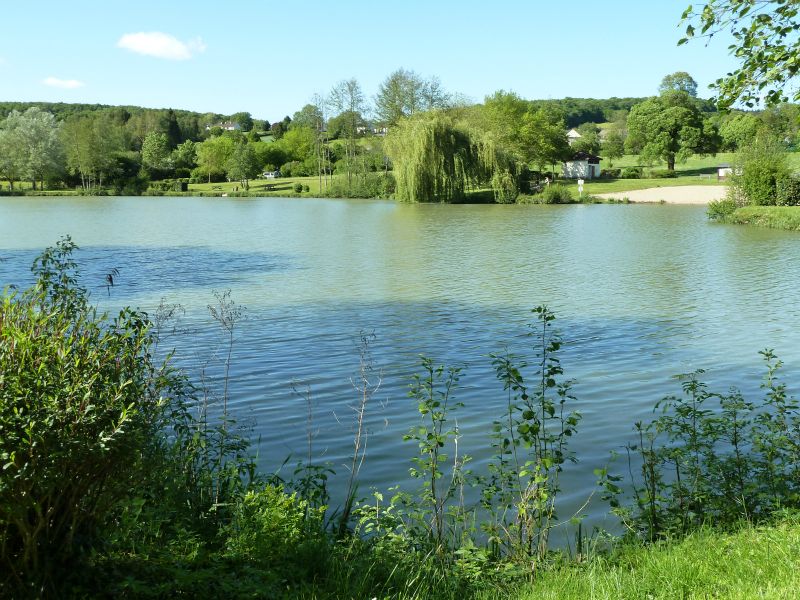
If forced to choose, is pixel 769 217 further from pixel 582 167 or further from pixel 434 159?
pixel 582 167

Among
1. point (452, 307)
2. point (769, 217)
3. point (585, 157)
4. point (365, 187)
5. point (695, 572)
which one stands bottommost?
point (452, 307)

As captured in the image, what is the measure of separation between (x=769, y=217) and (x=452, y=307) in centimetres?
2563

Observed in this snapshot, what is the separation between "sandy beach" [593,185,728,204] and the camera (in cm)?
5622

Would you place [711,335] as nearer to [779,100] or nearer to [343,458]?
[779,100]

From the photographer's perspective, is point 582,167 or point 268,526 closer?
point 268,526

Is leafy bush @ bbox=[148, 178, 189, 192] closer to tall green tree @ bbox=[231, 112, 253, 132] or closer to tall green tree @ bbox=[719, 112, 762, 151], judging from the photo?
tall green tree @ bbox=[719, 112, 762, 151]

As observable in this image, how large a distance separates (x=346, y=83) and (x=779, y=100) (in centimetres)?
7624

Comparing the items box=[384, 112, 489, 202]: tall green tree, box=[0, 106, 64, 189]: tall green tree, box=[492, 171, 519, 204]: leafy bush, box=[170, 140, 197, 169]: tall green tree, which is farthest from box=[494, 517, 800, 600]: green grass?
box=[170, 140, 197, 169]: tall green tree

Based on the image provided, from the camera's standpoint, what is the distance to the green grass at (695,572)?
11.9 ft

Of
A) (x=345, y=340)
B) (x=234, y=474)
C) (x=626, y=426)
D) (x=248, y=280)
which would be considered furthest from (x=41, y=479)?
(x=248, y=280)

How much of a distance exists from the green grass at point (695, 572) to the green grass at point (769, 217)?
33324 mm

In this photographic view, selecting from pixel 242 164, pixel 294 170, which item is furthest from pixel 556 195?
pixel 294 170

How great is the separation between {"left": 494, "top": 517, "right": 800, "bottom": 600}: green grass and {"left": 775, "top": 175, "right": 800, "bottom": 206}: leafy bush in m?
37.7

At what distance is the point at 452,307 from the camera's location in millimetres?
15609
